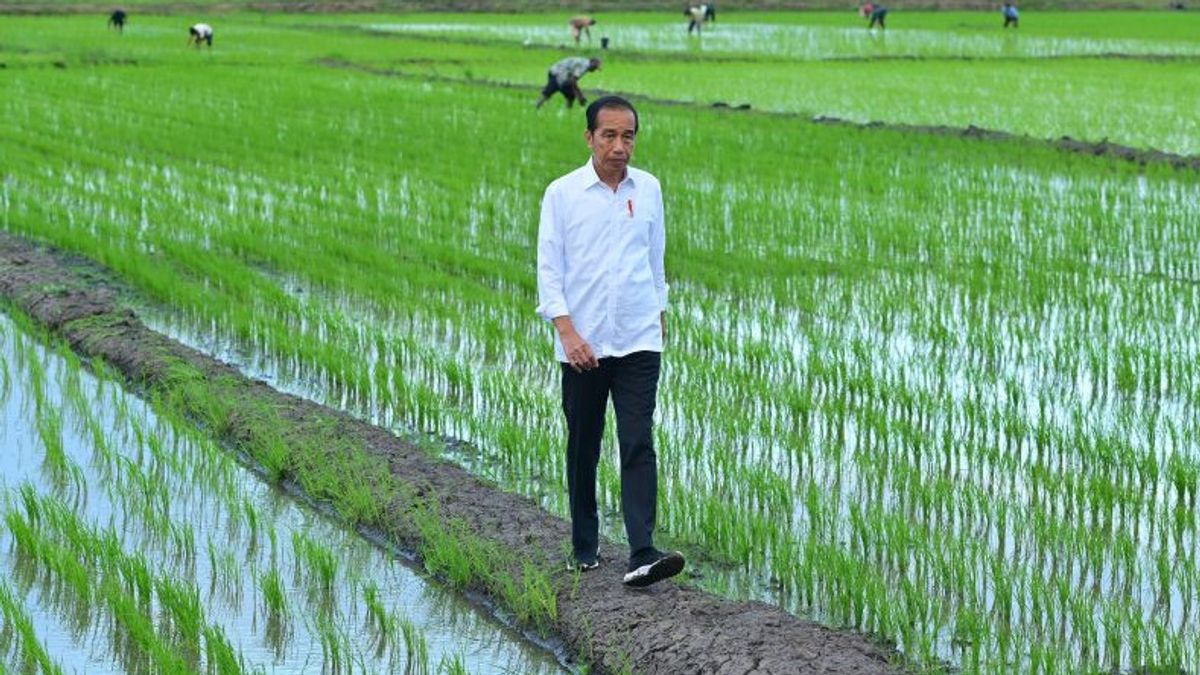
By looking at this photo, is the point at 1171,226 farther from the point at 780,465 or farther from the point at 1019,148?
the point at 780,465

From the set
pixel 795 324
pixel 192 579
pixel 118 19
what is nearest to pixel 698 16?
pixel 118 19

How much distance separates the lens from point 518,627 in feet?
13.7

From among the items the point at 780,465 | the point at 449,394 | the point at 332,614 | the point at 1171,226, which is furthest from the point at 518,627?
the point at 1171,226

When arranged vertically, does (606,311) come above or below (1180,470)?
above

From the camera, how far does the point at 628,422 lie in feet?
13.6

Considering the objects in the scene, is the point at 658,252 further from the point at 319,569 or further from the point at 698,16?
the point at 698,16

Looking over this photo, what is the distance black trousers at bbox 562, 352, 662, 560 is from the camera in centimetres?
414

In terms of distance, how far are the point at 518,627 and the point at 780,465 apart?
154cm

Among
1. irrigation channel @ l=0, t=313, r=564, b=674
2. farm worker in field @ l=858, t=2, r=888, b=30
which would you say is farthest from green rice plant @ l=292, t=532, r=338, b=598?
farm worker in field @ l=858, t=2, r=888, b=30

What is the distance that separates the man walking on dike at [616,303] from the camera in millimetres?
4090

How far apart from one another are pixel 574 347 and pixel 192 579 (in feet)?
3.67

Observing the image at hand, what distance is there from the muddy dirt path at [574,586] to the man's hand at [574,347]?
0.50 meters

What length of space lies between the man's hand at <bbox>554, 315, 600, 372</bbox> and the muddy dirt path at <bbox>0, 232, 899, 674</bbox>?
495 millimetres

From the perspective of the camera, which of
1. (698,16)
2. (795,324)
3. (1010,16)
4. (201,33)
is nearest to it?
(795,324)
